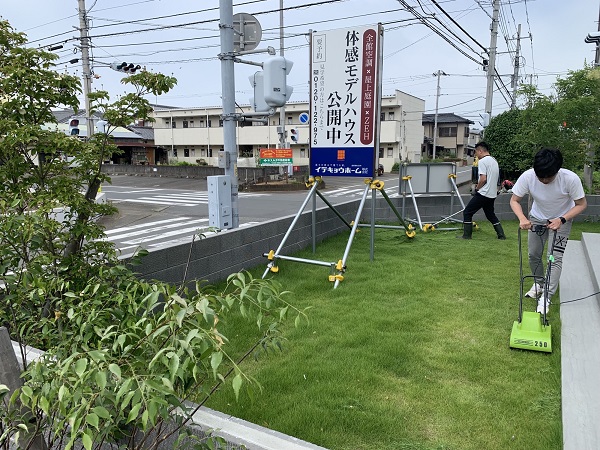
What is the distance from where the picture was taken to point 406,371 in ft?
11.4

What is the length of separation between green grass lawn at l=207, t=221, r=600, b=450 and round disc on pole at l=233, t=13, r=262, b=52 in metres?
3.21

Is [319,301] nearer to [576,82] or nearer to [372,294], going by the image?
[372,294]

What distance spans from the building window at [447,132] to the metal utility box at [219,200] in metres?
57.0

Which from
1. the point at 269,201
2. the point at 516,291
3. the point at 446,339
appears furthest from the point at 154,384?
the point at 269,201

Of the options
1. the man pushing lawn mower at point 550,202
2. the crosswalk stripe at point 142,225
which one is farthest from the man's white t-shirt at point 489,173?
the crosswalk stripe at point 142,225

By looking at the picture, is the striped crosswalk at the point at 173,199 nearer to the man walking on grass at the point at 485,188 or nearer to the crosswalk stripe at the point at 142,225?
the crosswalk stripe at the point at 142,225

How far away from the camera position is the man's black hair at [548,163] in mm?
4121

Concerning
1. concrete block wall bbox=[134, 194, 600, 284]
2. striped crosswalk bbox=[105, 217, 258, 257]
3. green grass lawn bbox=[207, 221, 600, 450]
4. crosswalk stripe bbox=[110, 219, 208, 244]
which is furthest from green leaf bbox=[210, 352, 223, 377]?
crosswalk stripe bbox=[110, 219, 208, 244]

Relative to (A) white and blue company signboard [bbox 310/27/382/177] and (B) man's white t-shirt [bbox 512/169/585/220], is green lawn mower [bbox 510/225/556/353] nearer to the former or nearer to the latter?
(B) man's white t-shirt [bbox 512/169/585/220]

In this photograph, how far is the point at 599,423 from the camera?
265 centimetres

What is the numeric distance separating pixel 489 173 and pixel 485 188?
289mm

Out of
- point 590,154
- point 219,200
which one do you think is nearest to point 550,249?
point 219,200

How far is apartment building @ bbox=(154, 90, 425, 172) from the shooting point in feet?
137

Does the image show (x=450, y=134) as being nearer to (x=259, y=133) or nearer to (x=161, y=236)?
(x=259, y=133)
